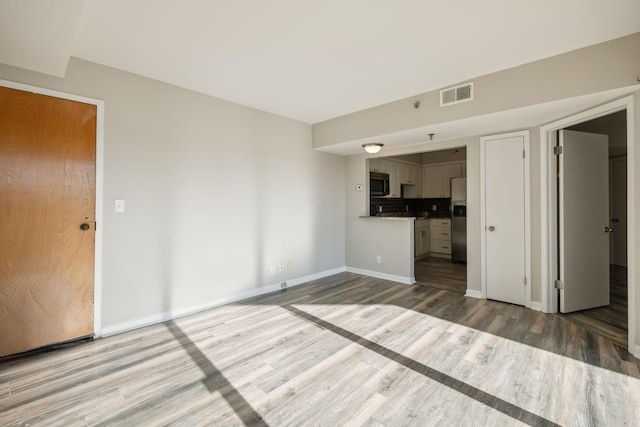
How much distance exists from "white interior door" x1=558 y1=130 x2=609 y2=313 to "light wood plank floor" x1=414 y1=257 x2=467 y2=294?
1.26 metres

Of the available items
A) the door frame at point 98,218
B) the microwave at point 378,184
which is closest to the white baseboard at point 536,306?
the microwave at point 378,184

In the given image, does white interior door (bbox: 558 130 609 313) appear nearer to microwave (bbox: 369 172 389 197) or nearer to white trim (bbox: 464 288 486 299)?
white trim (bbox: 464 288 486 299)

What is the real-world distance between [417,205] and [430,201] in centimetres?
35

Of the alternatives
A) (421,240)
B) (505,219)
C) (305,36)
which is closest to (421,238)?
(421,240)

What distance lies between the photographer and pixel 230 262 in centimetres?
371

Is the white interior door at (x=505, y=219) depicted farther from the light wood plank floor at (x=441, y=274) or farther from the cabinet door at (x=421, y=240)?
the cabinet door at (x=421, y=240)

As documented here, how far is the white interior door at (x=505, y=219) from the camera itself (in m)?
3.58

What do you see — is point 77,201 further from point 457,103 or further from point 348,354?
point 457,103

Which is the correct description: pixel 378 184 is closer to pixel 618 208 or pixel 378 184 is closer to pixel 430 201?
pixel 430 201

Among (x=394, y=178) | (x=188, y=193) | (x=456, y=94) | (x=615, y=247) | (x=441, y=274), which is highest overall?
(x=456, y=94)

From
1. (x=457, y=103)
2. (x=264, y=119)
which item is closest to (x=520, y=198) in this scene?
(x=457, y=103)

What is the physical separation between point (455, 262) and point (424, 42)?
5057 mm

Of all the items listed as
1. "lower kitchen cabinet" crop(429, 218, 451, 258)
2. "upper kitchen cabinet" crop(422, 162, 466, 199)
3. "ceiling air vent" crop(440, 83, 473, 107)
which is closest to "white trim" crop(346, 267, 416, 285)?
"lower kitchen cabinet" crop(429, 218, 451, 258)

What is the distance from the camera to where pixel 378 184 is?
575 cm
